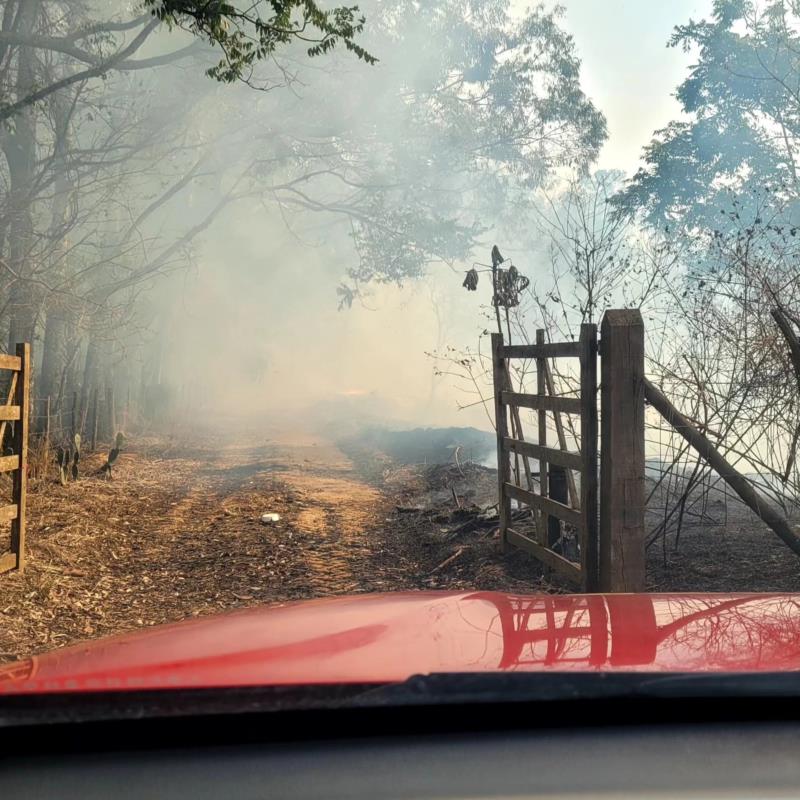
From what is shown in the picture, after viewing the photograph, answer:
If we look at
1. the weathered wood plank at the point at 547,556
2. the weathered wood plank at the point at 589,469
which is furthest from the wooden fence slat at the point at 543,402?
the weathered wood plank at the point at 547,556

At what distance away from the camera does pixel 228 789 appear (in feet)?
4.49

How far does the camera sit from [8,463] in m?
7.18

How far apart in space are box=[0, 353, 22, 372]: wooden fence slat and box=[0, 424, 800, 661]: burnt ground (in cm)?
187

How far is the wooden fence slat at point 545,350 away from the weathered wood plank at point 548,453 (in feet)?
2.50

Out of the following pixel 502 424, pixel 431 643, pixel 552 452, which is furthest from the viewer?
pixel 502 424

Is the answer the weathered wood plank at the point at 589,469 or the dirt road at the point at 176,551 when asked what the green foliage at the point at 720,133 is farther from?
the weathered wood plank at the point at 589,469

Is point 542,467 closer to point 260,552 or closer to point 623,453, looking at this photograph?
point 623,453

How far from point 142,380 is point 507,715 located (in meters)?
29.2

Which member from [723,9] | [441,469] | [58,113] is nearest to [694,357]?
[441,469]

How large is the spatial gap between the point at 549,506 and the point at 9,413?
15.8 ft

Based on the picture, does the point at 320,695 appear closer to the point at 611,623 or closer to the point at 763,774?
the point at 763,774

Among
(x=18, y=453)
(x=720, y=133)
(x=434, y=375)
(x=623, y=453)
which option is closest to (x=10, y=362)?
(x=18, y=453)

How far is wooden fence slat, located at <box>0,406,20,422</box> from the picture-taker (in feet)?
23.2

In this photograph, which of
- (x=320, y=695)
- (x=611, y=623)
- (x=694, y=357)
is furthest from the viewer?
(x=694, y=357)
